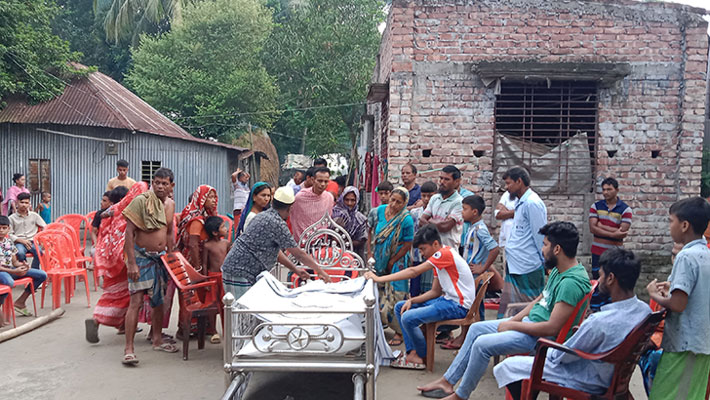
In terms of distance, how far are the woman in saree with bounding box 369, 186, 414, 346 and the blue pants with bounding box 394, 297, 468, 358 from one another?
2.30ft

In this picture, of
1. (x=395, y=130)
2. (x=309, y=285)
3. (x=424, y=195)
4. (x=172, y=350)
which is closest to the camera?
(x=309, y=285)

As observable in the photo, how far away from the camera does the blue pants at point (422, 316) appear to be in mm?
4969

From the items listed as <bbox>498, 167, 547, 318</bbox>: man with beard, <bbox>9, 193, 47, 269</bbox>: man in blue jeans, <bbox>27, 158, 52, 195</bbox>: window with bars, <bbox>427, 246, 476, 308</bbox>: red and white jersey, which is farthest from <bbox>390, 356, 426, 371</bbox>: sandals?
<bbox>27, 158, 52, 195</bbox>: window with bars

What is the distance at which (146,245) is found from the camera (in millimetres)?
5426

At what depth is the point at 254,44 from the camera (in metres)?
24.5

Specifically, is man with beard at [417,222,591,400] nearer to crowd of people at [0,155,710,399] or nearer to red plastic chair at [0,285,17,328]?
crowd of people at [0,155,710,399]

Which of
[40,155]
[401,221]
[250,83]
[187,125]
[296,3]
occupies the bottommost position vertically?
[401,221]

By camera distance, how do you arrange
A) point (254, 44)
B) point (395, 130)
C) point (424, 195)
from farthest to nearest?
point (254, 44) < point (395, 130) < point (424, 195)

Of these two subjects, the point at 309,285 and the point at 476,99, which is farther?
the point at 476,99

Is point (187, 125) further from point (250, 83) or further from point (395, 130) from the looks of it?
point (395, 130)

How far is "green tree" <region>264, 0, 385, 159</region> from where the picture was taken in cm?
2152

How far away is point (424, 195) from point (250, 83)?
1707 centimetres

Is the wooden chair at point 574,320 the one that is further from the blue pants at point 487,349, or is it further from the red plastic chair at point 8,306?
the red plastic chair at point 8,306

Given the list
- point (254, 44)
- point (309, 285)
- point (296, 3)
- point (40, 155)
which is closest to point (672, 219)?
point (309, 285)
